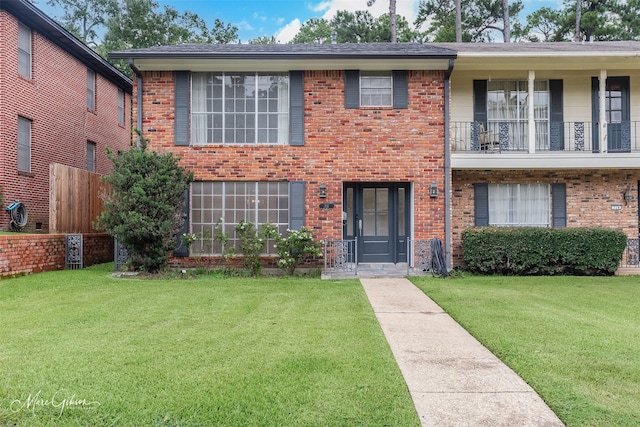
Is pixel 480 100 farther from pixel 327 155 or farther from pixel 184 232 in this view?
pixel 184 232

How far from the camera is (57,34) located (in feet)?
A: 43.4

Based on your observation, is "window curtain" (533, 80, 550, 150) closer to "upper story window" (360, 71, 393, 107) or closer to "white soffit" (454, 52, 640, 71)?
"white soffit" (454, 52, 640, 71)

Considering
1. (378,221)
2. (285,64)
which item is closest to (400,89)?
(285,64)

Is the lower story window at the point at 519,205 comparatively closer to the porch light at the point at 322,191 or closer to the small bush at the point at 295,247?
the porch light at the point at 322,191

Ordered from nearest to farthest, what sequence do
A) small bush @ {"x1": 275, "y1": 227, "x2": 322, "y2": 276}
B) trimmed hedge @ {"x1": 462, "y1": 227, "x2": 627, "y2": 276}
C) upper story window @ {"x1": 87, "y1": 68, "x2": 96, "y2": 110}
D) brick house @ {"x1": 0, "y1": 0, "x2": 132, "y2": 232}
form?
small bush @ {"x1": 275, "y1": 227, "x2": 322, "y2": 276} → trimmed hedge @ {"x1": 462, "y1": 227, "x2": 627, "y2": 276} → brick house @ {"x1": 0, "y1": 0, "x2": 132, "y2": 232} → upper story window @ {"x1": 87, "y1": 68, "x2": 96, "y2": 110}

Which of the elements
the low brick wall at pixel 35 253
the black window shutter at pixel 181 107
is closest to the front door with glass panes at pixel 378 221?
the black window shutter at pixel 181 107

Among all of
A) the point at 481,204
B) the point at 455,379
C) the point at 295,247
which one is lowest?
the point at 455,379

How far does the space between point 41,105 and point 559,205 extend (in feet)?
49.0

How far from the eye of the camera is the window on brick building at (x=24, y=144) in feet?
39.8

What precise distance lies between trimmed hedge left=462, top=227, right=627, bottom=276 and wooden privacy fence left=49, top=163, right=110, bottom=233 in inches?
366

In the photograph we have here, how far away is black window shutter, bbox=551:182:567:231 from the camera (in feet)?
35.9

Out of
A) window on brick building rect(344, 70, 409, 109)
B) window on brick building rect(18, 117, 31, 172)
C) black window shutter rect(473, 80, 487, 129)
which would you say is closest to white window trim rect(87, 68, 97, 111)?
window on brick building rect(18, 117, 31, 172)

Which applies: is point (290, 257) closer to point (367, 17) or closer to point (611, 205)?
point (611, 205)

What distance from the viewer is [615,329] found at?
4.99 metres
